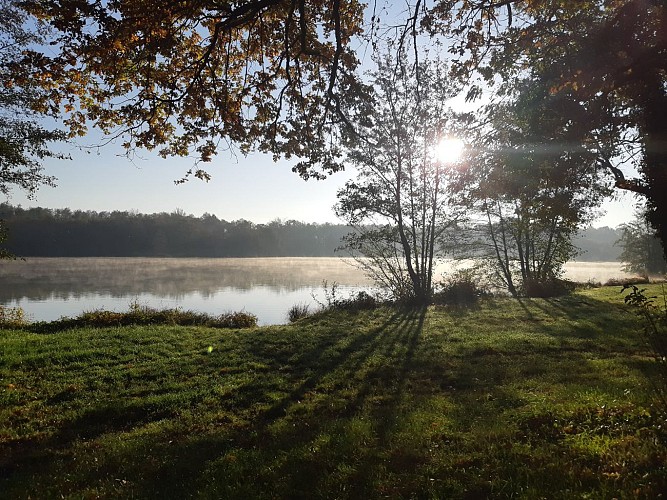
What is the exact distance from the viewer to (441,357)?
966 centimetres

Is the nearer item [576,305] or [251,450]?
[251,450]

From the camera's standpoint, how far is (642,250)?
52.5 m

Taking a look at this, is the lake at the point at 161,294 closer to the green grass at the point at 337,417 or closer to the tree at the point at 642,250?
the green grass at the point at 337,417

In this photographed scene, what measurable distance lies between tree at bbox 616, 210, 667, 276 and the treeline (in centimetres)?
4638

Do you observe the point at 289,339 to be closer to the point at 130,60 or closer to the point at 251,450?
the point at 251,450

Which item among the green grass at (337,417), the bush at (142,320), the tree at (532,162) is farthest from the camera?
the bush at (142,320)

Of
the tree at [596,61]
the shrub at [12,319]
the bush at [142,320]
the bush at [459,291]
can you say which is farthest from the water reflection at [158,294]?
the tree at [596,61]

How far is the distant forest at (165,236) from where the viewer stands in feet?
285

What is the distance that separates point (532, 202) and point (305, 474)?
9.52m

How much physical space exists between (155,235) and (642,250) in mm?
97652

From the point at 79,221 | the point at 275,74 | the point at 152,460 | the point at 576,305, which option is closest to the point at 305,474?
the point at 152,460

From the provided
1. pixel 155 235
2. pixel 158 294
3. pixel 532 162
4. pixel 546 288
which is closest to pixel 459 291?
pixel 546 288

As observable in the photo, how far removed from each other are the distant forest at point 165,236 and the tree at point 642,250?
102 feet

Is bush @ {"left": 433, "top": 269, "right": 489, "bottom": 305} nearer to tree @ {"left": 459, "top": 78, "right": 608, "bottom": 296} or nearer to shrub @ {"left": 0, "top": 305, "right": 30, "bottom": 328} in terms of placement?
tree @ {"left": 459, "top": 78, "right": 608, "bottom": 296}
